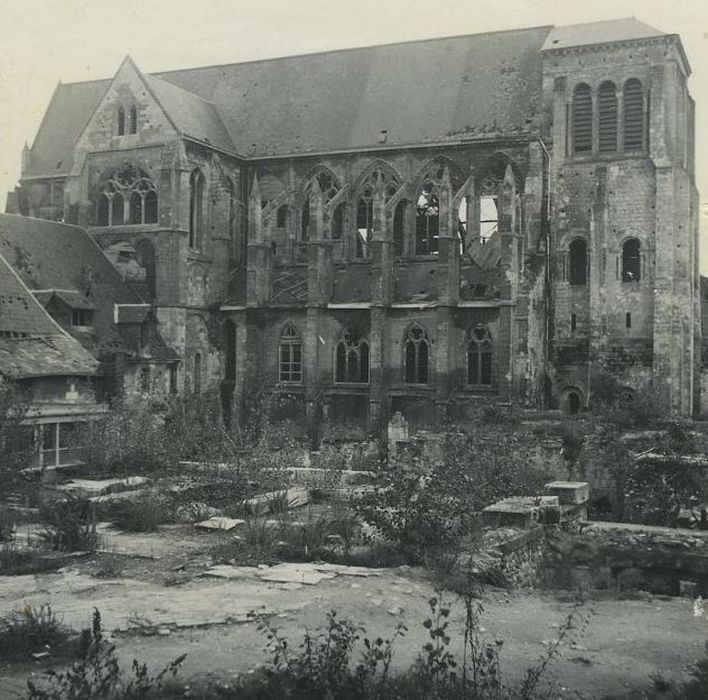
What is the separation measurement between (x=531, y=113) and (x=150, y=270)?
17.4 m

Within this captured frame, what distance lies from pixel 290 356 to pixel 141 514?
74.8 ft

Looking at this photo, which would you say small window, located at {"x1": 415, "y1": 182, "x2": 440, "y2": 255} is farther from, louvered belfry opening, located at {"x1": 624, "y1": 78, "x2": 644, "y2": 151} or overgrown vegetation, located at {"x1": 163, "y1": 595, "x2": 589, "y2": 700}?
overgrown vegetation, located at {"x1": 163, "y1": 595, "x2": 589, "y2": 700}

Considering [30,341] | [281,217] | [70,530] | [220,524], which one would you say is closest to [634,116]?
[281,217]

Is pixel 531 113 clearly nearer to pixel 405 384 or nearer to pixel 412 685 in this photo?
pixel 405 384

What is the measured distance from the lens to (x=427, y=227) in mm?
40781

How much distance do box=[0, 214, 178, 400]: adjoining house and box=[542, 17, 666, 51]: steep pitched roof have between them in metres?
19.9

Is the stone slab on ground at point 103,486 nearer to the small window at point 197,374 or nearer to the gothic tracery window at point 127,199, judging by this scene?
the small window at point 197,374

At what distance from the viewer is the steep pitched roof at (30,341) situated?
27953mm

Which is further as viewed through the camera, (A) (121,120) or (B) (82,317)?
(A) (121,120)

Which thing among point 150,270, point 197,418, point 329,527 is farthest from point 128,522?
point 150,270

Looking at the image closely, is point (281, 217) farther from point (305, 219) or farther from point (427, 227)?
point (427, 227)

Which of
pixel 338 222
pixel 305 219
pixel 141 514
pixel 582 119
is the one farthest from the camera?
pixel 305 219

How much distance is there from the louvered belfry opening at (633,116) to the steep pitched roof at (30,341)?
74.4 feet

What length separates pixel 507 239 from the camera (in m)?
35.4
